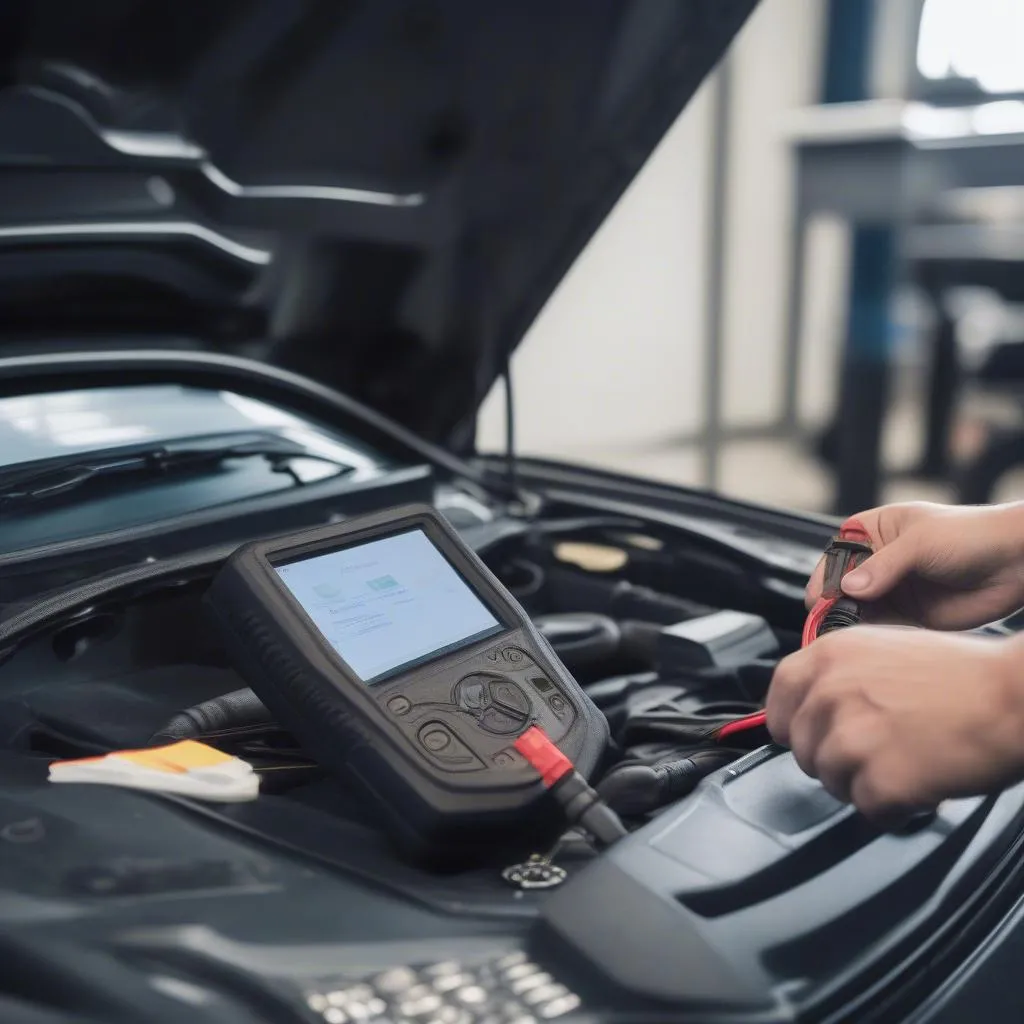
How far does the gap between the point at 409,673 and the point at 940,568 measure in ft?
1.44

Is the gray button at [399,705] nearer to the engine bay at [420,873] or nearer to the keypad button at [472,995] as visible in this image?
the engine bay at [420,873]

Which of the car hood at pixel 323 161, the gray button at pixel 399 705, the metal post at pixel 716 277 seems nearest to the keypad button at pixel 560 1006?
the gray button at pixel 399 705

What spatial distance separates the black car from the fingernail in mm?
147

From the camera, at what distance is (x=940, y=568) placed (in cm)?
94

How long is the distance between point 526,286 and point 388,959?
3.20 ft

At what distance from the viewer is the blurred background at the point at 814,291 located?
3.58 metres

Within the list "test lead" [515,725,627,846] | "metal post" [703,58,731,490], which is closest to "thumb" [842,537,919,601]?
"test lead" [515,725,627,846]

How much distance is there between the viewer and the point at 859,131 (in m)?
3.59

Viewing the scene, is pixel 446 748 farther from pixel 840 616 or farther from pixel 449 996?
pixel 840 616

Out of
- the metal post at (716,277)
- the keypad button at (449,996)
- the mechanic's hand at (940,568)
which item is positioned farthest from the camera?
the metal post at (716,277)

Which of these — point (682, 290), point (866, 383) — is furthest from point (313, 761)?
point (682, 290)

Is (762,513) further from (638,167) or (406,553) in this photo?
(406,553)

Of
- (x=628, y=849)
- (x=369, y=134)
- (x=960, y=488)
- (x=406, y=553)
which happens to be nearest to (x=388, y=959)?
(x=628, y=849)

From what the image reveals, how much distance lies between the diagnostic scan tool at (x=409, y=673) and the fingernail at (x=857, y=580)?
0.23 metres
